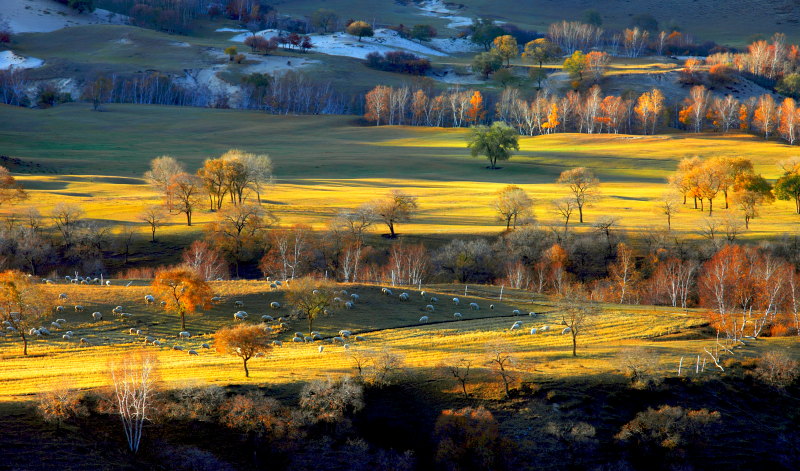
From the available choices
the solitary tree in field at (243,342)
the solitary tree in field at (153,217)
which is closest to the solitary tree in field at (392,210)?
the solitary tree in field at (153,217)

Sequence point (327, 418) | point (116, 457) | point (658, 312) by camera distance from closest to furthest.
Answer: point (116, 457) < point (327, 418) < point (658, 312)

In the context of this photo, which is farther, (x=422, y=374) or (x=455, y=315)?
(x=455, y=315)

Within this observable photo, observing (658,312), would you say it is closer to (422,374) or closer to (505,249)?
(505,249)

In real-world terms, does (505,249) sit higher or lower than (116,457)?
higher

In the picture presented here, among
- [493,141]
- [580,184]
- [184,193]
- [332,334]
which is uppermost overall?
[493,141]

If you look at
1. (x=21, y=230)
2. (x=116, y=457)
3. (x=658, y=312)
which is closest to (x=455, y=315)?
(x=658, y=312)

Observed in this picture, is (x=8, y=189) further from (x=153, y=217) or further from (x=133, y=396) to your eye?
(x=133, y=396)

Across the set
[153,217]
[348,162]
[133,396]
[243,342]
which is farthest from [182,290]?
[348,162]
